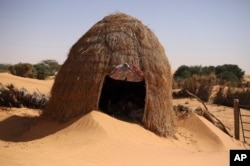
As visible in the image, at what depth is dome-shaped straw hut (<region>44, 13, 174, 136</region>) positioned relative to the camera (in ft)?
27.6

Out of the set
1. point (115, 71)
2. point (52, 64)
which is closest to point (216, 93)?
point (115, 71)

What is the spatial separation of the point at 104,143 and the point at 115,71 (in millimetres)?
2098

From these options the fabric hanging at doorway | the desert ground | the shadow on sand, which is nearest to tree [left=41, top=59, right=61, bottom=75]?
the desert ground

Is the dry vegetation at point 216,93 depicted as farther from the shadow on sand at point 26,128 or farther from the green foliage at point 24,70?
the green foliage at point 24,70

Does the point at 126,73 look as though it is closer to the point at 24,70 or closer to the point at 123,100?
the point at 123,100

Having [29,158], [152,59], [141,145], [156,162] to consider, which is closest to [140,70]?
[152,59]

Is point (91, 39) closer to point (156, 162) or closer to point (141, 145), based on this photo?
point (141, 145)

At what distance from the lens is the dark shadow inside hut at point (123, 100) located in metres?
9.33

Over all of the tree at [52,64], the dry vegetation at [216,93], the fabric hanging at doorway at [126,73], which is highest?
the tree at [52,64]

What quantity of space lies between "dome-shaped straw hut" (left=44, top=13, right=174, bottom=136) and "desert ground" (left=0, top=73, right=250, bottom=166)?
1.31 ft

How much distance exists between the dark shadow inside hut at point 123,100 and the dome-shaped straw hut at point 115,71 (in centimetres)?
9

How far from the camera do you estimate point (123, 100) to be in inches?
409

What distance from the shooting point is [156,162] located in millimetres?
6543

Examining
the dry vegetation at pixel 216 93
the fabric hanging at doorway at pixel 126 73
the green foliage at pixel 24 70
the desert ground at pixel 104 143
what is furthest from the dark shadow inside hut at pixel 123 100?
the green foliage at pixel 24 70
